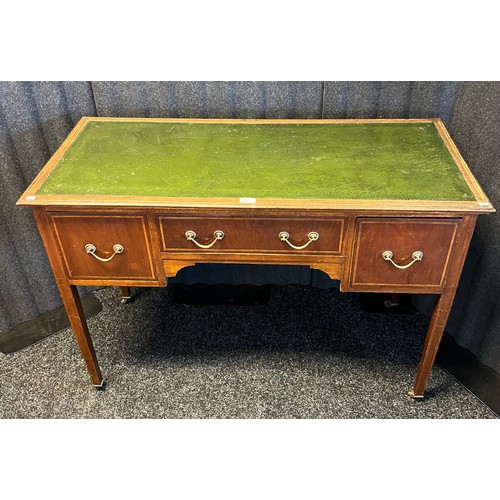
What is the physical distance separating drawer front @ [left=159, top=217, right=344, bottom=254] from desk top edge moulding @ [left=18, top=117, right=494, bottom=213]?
0.20ft

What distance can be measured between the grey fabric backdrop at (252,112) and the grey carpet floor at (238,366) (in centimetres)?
25

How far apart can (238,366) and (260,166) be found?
2.40ft

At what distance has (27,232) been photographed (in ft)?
5.83

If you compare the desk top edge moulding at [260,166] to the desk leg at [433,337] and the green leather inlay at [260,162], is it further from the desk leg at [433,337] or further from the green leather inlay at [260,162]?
the desk leg at [433,337]

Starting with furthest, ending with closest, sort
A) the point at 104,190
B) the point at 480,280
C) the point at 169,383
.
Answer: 1. the point at 169,383
2. the point at 480,280
3. the point at 104,190

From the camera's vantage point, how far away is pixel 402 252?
4.41ft

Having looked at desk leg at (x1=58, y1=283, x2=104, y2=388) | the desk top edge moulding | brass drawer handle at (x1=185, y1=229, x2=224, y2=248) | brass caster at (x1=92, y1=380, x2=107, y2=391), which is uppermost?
the desk top edge moulding

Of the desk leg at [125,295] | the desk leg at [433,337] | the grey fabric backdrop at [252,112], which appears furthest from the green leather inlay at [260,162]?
the desk leg at [125,295]

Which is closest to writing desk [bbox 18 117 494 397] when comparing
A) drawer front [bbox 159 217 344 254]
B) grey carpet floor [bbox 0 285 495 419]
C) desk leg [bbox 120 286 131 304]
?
drawer front [bbox 159 217 344 254]

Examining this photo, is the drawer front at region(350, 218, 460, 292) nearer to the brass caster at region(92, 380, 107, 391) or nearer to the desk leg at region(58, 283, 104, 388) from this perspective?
the desk leg at region(58, 283, 104, 388)

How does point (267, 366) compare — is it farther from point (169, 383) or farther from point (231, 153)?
point (231, 153)

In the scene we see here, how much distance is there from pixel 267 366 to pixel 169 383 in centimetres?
33

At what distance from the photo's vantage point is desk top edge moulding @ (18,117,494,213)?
1291 mm

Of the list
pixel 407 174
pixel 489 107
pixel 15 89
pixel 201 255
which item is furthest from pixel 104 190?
pixel 489 107
